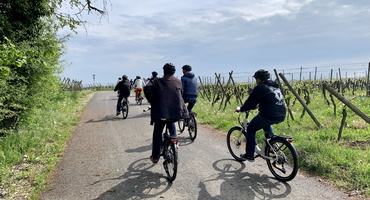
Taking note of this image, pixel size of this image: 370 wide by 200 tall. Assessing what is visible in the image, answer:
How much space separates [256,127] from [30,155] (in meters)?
5.40

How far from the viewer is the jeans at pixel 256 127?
14.5ft

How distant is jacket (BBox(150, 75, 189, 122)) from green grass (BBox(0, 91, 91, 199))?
7.93 ft

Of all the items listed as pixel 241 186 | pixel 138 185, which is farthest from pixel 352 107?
pixel 138 185

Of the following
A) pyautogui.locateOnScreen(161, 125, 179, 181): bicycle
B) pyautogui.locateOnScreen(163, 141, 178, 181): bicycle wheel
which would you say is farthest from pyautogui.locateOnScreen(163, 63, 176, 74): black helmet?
pyautogui.locateOnScreen(163, 141, 178, 181): bicycle wheel

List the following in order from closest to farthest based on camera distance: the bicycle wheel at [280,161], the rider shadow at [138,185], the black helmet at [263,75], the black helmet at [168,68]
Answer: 1. the rider shadow at [138,185]
2. the bicycle wheel at [280,161]
3. the black helmet at [263,75]
4. the black helmet at [168,68]

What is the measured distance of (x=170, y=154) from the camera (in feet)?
14.5

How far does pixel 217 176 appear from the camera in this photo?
4566 millimetres

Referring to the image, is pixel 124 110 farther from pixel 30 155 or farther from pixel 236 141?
pixel 236 141

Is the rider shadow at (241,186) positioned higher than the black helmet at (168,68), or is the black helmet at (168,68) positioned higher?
the black helmet at (168,68)

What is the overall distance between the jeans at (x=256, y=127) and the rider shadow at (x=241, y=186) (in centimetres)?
49

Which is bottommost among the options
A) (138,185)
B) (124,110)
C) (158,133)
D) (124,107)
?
(138,185)

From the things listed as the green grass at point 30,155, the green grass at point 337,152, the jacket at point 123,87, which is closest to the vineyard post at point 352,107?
the green grass at point 337,152

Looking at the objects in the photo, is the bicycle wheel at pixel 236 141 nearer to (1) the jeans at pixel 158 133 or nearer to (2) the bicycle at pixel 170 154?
(1) the jeans at pixel 158 133

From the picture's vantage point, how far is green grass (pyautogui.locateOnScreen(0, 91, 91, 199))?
14.1 ft
